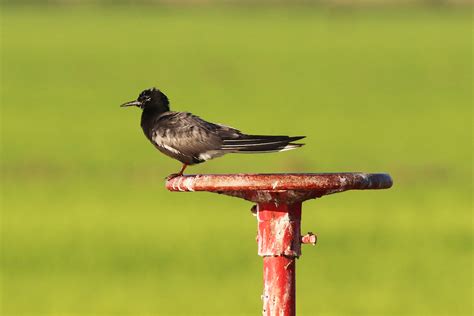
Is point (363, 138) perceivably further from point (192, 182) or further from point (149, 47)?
point (192, 182)

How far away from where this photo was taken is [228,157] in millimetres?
36188

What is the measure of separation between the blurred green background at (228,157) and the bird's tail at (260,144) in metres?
11.9

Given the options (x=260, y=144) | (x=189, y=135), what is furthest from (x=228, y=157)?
(x=260, y=144)

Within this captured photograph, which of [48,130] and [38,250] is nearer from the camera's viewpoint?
[38,250]

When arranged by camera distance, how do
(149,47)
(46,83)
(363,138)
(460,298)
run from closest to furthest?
1. (460,298)
2. (363,138)
3. (46,83)
4. (149,47)

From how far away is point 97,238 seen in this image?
28.0 m

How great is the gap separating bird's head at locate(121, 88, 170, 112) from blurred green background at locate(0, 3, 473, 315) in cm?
1045

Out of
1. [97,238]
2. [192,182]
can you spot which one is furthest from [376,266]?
[192,182]

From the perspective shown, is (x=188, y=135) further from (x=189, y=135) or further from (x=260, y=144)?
(x=260, y=144)

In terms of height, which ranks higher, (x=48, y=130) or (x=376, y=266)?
(x=48, y=130)

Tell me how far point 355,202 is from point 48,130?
12.0m

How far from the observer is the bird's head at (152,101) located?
9.75 m

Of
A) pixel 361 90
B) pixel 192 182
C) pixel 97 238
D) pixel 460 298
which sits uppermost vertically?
pixel 361 90

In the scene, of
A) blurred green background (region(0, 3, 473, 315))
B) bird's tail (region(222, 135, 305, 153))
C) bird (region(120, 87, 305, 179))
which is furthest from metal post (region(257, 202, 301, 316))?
blurred green background (region(0, 3, 473, 315))
